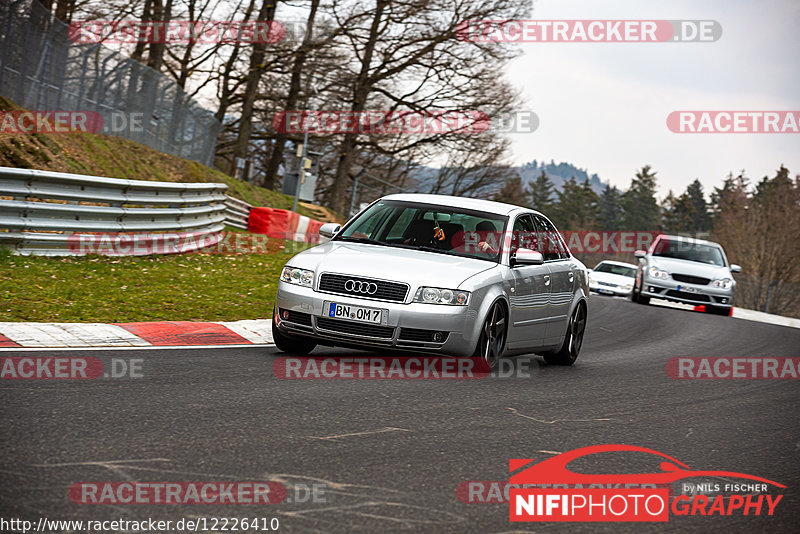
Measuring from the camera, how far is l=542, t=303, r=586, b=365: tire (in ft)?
35.6

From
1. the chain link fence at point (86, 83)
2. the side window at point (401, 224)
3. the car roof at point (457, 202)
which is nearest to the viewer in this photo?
the side window at point (401, 224)

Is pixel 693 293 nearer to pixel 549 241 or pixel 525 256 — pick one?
pixel 549 241

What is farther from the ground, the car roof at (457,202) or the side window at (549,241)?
the car roof at (457,202)

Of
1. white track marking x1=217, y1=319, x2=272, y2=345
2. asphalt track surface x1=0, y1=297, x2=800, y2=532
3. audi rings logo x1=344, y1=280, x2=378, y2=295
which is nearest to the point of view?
asphalt track surface x1=0, y1=297, x2=800, y2=532

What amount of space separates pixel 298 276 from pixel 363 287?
63 cm

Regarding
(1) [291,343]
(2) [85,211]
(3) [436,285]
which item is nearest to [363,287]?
(3) [436,285]

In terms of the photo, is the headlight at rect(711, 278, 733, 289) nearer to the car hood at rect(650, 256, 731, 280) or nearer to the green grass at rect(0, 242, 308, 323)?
the car hood at rect(650, 256, 731, 280)

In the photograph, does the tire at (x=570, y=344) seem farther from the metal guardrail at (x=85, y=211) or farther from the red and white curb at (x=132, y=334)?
the metal guardrail at (x=85, y=211)

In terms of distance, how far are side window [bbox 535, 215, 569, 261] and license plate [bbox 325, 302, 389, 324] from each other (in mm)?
2633

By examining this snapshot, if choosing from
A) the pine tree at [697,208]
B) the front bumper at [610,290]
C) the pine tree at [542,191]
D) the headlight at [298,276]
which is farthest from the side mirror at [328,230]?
the pine tree at [542,191]

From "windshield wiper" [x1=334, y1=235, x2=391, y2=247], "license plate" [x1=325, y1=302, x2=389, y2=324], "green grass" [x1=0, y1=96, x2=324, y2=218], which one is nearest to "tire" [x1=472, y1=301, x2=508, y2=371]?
"license plate" [x1=325, y1=302, x2=389, y2=324]

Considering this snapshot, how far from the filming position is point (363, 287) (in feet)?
27.8

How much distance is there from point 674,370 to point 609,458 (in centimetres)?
556

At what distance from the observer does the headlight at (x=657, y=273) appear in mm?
22578
